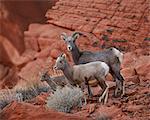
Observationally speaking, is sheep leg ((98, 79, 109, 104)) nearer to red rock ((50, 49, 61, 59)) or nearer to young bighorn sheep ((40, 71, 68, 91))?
young bighorn sheep ((40, 71, 68, 91))

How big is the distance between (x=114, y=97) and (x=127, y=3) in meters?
10.5

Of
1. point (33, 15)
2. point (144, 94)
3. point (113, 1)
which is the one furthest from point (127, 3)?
point (144, 94)

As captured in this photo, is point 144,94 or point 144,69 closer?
point 144,94

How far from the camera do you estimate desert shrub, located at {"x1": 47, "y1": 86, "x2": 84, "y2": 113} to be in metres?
10.3

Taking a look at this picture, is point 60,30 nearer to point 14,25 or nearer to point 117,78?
point 14,25

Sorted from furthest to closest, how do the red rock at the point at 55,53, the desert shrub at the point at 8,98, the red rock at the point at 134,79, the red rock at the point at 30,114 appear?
1. the red rock at the point at 55,53
2. the red rock at the point at 134,79
3. the desert shrub at the point at 8,98
4. the red rock at the point at 30,114

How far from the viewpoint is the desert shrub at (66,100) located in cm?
1034

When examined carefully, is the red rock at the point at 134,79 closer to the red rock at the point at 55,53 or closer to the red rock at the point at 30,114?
the red rock at the point at 30,114

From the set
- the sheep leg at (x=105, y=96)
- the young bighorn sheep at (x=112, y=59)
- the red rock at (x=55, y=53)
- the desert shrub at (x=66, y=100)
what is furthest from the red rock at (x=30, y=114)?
the red rock at (x=55, y=53)

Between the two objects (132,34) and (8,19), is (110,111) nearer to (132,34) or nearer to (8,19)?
(132,34)

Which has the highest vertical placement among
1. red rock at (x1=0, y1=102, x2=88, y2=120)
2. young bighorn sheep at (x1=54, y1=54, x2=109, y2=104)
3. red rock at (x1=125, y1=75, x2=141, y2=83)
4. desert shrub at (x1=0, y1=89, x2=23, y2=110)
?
young bighorn sheep at (x1=54, y1=54, x2=109, y2=104)

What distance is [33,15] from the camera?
2534 centimetres

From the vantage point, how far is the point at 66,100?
10.4 meters

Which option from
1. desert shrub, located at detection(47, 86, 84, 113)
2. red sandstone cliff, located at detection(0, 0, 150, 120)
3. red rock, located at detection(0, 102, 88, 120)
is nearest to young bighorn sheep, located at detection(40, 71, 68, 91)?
desert shrub, located at detection(47, 86, 84, 113)
